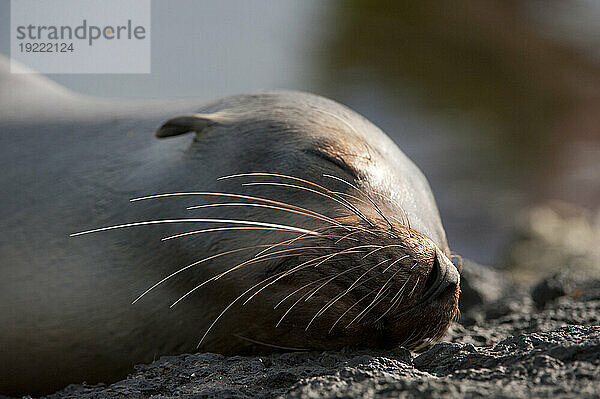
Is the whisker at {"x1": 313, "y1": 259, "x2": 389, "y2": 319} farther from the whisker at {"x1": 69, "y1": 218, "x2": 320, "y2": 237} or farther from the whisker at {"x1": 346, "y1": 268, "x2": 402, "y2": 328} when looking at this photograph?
the whisker at {"x1": 69, "y1": 218, "x2": 320, "y2": 237}

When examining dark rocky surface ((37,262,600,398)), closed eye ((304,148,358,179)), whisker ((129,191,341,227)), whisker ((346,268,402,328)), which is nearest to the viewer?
dark rocky surface ((37,262,600,398))

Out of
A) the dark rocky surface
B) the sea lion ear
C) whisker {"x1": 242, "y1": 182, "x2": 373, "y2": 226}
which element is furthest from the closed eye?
the dark rocky surface

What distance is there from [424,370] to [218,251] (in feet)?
2.61

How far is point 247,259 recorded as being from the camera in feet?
7.38

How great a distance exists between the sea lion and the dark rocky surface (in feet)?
0.35

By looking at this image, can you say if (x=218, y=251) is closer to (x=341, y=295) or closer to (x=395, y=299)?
(x=341, y=295)

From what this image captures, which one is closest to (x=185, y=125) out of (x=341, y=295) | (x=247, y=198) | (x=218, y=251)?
(x=247, y=198)

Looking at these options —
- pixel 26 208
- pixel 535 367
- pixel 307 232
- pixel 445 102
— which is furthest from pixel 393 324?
pixel 445 102

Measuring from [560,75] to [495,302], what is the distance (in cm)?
1091

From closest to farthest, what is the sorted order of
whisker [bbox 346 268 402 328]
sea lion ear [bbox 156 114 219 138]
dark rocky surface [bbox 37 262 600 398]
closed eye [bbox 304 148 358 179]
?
dark rocky surface [bbox 37 262 600 398], whisker [bbox 346 268 402 328], closed eye [bbox 304 148 358 179], sea lion ear [bbox 156 114 219 138]

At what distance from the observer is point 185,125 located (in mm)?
2650

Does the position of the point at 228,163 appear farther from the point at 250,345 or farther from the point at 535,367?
the point at 535,367

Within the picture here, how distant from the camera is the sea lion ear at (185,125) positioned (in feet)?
8.70

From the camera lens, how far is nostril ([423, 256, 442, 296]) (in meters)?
2.16
